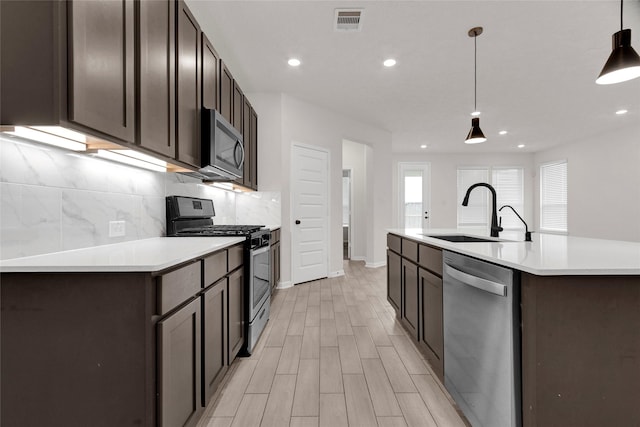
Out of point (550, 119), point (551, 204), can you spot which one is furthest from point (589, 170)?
point (550, 119)

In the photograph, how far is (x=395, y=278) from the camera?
2.93 m

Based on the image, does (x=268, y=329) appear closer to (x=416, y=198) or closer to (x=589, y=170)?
(x=416, y=198)

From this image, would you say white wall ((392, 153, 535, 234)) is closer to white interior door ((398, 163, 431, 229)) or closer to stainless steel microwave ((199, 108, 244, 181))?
white interior door ((398, 163, 431, 229))

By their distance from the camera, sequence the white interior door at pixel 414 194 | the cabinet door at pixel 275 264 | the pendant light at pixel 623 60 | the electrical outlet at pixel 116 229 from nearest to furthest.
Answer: the pendant light at pixel 623 60 < the electrical outlet at pixel 116 229 < the cabinet door at pixel 275 264 < the white interior door at pixel 414 194

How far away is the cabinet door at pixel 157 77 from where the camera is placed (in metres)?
1.42

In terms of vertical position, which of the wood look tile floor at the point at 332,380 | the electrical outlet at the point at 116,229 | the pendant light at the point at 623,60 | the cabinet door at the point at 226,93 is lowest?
the wood look tile floor at the point at 332,380

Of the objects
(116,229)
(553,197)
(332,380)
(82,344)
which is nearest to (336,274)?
(332,380)

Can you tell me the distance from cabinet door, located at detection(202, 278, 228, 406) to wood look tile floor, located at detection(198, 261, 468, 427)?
17cm

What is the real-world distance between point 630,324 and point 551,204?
8935 mm

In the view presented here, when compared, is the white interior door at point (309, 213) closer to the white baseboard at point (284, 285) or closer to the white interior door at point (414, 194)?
the white baseboard at point (284, 285)

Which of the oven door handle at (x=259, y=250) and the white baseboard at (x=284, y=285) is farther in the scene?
the white baseboard at (x=284, y=285)

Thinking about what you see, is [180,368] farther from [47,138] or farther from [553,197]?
[553,197]

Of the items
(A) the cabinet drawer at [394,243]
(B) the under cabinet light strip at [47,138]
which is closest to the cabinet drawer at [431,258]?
(A) the cabinet drawer at [394,243]

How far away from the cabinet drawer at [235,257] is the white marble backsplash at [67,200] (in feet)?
2.00
